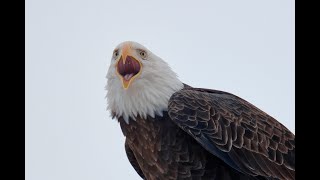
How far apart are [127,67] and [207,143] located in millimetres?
1111

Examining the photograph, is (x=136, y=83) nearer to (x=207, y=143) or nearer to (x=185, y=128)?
(x=185, y=128)

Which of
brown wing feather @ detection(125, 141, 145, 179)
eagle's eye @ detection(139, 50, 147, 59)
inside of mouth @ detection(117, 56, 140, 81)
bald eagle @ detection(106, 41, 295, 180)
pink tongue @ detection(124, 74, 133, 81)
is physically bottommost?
brown wing feather @ detection(125, 141, 145, 179)

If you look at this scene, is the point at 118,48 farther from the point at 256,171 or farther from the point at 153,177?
the point at 256,171

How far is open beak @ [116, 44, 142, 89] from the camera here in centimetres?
482

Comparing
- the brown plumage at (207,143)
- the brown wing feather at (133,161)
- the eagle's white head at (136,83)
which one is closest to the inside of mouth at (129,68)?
the eagle's white head at (136,83)

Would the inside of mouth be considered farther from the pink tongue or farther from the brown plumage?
the brown plumage

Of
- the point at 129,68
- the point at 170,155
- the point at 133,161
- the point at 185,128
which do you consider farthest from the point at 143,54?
the point at 133,161

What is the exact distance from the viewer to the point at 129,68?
16.1 feet

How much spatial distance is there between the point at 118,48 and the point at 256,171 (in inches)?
73.2

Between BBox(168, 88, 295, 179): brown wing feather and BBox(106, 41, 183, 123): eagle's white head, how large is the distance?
18cm

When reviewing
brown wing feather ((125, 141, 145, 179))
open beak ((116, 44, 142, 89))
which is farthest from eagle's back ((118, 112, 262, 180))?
open beak ((116, 44, 142, 89))
